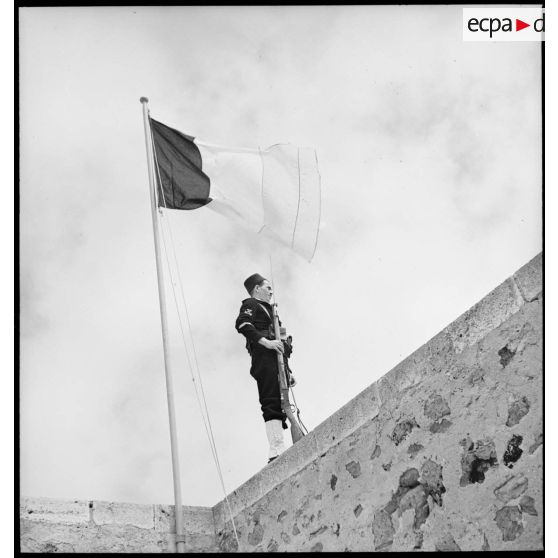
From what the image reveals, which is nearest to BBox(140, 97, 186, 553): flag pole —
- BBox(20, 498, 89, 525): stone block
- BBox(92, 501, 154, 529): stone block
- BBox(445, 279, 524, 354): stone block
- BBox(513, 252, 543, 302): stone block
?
BBox(92, 501, 154, 529): stone block

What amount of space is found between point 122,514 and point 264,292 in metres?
2.12

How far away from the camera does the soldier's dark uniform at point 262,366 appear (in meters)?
6.49

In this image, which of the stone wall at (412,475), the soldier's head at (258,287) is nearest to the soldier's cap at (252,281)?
the soldier's head at (258,287)

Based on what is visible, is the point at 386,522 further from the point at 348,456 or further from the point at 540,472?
the point at 540,472

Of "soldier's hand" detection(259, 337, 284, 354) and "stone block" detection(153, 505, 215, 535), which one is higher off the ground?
"soldier's hand" detection(259, 337, 284, 354)

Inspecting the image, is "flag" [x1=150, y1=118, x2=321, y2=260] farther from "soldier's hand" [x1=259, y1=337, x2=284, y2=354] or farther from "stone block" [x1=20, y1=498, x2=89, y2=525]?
"stone block" [x1=20, y1=498, x2=89, y2=525]

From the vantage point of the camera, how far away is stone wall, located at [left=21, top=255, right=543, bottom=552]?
4.37 meters

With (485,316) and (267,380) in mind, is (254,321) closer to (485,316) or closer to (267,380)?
(267,380)

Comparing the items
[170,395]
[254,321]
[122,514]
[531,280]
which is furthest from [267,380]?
[531,280]

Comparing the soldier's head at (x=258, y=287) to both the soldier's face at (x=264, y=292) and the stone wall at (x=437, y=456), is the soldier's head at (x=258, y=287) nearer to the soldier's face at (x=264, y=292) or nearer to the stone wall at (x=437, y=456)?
the soldier's face at (x=264, y=292)

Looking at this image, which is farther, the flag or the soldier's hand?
the flag

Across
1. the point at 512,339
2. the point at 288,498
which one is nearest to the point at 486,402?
the point at 512,339

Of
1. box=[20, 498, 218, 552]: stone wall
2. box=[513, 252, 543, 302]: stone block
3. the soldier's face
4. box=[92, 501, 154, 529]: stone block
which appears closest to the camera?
box=[513, 252, 543, 302]: stone block

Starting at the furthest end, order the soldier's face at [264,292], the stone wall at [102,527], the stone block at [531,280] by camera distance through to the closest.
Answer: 1. the soldier's face at [264,292]
2. the stone wall at [102,527]
3. the stone block at [531,280]
